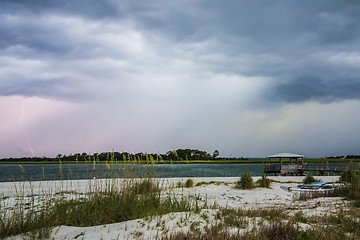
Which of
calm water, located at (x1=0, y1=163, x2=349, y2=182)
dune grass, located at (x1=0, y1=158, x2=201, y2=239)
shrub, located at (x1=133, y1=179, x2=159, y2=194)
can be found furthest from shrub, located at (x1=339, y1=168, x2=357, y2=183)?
shrub, located at (x1=133, y1=179, x2=159, y2=194)

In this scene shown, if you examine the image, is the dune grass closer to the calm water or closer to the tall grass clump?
the calm water

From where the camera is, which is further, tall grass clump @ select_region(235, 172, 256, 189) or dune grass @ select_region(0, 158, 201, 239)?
tall grass clump @ select_region(235, 172, 256, 189)

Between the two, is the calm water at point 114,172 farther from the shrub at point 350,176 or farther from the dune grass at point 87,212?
the shrub at point 350,176

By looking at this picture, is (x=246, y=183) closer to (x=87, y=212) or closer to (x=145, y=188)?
(x=145, y=188)

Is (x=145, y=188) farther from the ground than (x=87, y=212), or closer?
farther from the ground

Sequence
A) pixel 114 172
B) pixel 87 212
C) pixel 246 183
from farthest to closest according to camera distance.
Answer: pixel 246 183 → pixel 114 172 → pixel 87 212

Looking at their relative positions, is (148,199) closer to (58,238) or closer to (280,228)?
(58,238)

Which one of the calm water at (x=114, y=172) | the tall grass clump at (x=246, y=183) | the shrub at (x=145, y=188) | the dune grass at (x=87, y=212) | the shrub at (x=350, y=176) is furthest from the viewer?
the tall grass clump at (x=246, y=183)

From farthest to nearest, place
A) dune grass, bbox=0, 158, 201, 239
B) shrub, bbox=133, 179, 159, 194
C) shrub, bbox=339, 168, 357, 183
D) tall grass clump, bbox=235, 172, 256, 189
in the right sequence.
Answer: tall grass clump, bbox=235, 172, 256, 189 < shrub, bbox=339, 168, 357, 183 < shrub, bbox=133, 179, 159, 194 < dune grass, bbox=0, 158, 201, 239

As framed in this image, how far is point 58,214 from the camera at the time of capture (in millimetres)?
5320

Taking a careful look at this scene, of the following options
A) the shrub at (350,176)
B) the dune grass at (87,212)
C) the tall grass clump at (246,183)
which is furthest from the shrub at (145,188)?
the tall grass clump at (246,183)

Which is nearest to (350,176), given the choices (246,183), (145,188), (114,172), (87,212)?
(246,183)

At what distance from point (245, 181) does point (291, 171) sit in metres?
21.5

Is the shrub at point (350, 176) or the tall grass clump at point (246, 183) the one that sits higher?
the shrub at point (350, 176)
